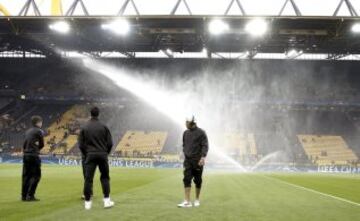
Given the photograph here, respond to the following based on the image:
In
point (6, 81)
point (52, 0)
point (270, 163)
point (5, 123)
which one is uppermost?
point (52, 0)

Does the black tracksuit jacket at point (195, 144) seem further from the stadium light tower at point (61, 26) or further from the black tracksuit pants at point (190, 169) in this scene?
the stadium light tower at point (61, 26)

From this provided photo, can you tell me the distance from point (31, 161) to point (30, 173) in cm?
28

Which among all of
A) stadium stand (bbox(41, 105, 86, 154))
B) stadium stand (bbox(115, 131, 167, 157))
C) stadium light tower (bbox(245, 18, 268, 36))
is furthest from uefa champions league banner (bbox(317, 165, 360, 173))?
stadium stand (bbox(41, 105, 86, 154))

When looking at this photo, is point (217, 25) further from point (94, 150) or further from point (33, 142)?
point (94, 150)

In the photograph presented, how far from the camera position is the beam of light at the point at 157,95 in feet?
182

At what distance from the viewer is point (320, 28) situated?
4075cm

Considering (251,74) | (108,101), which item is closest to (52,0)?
(108,101)

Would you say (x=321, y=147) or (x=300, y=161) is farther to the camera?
(x=321, y=147)

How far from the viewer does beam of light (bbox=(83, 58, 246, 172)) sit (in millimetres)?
55438

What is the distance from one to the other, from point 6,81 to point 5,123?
8064 mm

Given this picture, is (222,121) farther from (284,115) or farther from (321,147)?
(321,147)

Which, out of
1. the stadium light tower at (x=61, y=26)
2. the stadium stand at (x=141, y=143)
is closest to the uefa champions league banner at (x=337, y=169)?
the stadium stand at (x=141, y=143)

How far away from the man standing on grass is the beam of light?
135ft

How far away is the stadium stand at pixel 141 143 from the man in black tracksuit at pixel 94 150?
1451 inches
